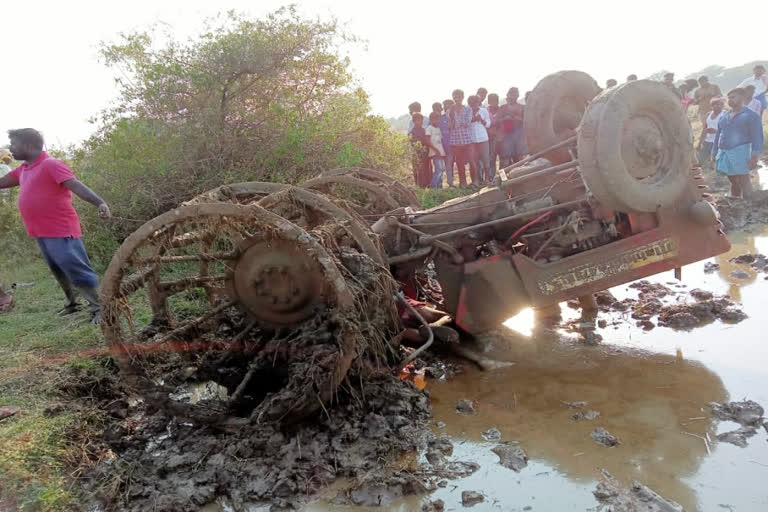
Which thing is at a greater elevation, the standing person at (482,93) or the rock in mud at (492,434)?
the standing person at (482,93)

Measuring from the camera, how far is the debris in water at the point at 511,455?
3.28m

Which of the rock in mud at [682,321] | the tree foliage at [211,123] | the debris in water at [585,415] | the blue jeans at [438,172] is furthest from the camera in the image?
the blue jeans at [438,172]

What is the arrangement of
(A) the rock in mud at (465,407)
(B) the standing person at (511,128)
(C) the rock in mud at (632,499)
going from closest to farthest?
1. (C) the rock in mud at (632,499)
2. (A) the rock in mud at (465,407)
3. (B) the standing person at (511,128)

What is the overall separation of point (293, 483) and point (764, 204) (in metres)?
8.85

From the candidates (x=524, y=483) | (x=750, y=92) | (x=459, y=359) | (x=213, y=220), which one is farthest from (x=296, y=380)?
(x=750, y=92)

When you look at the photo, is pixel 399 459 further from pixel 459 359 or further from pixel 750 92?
pixel 750 92

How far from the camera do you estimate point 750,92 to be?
8859 mm

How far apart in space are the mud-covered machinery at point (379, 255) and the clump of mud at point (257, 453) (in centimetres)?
16

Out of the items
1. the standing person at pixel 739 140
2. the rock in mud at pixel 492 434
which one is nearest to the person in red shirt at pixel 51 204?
the rock in mud at pixel 492 434

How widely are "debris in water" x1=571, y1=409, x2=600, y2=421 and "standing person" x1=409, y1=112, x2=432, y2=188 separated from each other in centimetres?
725

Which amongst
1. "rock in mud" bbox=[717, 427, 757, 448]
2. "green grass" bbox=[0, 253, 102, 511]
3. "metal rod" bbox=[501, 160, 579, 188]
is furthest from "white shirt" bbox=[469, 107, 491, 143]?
"rock in mud" bbox=[717, 427, 757, 448]

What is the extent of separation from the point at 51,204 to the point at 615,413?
17.5ft

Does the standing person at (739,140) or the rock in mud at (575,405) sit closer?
the rock in mud at (575,405)

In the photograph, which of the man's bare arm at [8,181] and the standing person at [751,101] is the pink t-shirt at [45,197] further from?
the standing person at [751,101]
